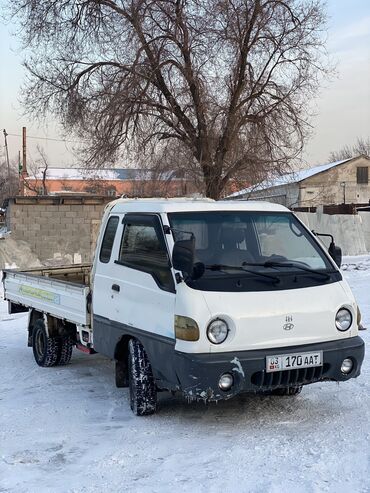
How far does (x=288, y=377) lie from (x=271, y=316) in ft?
1.67

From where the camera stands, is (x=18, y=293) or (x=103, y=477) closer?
(x=103, y=477)

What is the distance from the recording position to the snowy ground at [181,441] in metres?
4.27

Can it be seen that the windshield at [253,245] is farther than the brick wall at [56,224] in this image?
No

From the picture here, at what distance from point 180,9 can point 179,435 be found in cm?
1744

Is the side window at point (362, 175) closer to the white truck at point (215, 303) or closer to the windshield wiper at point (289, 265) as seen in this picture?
the white truck at point (215, 303)

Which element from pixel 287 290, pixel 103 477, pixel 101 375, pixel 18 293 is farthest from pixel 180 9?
pixel 103 477

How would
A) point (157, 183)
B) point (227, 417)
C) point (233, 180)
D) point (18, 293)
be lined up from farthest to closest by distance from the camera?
point (157, 183) → point (233, 180) → point (18, 293) → point (227, 417)

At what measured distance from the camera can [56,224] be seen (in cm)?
2000

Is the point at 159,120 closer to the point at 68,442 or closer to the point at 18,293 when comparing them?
the point at 18,293

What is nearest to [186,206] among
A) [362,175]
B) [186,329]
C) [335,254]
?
[186,329]

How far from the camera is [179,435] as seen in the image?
5262 millimetres

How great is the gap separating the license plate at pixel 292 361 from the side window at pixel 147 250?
3.19ft

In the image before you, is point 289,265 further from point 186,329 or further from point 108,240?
point 108,240

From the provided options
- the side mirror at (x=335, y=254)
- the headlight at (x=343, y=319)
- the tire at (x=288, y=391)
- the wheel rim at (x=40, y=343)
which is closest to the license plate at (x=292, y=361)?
the headlight at (x=343, y=319)
